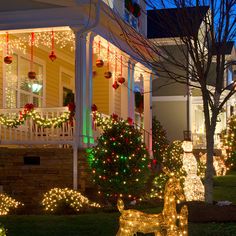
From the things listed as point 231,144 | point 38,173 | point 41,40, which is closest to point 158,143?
point 231,144

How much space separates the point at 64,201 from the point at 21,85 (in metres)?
6.62

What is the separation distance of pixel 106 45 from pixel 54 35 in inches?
66.1

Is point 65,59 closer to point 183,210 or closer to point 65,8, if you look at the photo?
point 65,8

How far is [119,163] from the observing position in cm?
1344

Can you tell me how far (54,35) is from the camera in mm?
16734

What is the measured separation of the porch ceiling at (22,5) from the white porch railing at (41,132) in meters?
2.64

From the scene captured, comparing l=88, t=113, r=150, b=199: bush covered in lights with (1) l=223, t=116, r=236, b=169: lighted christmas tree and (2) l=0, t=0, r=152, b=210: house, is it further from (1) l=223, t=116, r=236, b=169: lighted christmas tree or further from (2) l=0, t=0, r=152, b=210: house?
(1) l=223, t=116, r=236, b=169: lighted christmas tree

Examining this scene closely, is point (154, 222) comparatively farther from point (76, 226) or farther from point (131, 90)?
point (131, 90)

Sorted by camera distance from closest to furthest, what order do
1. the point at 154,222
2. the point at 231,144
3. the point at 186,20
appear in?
the point at 154,222
the point at 186,20
the point at 231,144

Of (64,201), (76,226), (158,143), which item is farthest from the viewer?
(158,143)

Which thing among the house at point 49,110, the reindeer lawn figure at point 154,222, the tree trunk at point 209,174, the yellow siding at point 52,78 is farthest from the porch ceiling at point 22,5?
the reindeer lawn figure at point 154,222

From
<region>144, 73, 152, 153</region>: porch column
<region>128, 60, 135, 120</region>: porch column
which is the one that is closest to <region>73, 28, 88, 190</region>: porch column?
<region>128, 60, 135, 120</region>: porch column

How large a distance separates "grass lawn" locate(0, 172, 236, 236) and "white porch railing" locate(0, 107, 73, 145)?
3.15m

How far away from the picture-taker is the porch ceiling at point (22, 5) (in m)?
15.1
